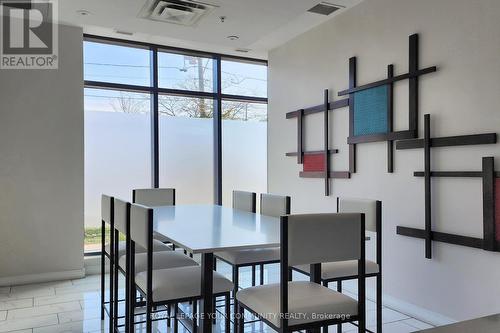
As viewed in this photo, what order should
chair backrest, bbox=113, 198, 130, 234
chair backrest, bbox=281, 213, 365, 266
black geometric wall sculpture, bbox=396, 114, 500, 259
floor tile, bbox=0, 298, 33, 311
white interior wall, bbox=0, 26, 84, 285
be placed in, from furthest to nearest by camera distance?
white interior wall, bbox=0, 26, 84, 285
floor tile, bbox=0, 298, 33, 311
black geometric wall sculpture, bbox=396, 114, 500, 259
chair backrest, bbox=113, 198, 130, 234
chair backrest, bbox=281, 213, 365, 266

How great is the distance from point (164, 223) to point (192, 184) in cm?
286

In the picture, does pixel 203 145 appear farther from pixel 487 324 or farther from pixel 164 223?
pixel 487 324

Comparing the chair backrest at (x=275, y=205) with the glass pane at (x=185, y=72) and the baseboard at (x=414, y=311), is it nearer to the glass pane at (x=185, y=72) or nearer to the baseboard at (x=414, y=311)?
the baseboard at (x=414, y=311)

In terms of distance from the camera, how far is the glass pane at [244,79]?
5821mm

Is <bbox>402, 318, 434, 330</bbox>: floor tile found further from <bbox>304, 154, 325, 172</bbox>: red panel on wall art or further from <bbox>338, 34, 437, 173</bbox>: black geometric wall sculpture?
<bbox>304, 154, 325, 172</bbox>: red panel on wall art

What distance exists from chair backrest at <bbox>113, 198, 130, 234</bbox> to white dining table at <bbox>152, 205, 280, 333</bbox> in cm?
19

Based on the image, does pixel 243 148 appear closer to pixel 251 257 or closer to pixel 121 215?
pixel 251 257

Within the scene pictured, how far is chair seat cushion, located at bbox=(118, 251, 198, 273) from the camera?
2.75 m

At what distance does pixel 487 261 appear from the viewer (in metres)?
2.79

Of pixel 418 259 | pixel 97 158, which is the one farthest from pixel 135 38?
pixel 418 259

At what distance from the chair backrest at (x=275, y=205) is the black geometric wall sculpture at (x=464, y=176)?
104 cm

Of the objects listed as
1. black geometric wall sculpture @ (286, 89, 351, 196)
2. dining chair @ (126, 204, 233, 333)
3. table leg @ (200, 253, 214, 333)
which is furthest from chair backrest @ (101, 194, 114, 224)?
black geometric wall sculpture @ (286, 89, 351, 196)

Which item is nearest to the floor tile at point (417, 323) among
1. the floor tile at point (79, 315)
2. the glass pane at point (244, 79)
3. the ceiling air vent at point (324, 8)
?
the floor tile at point (79, 315)

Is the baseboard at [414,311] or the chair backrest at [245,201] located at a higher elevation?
the chair backrest at [245,201]
